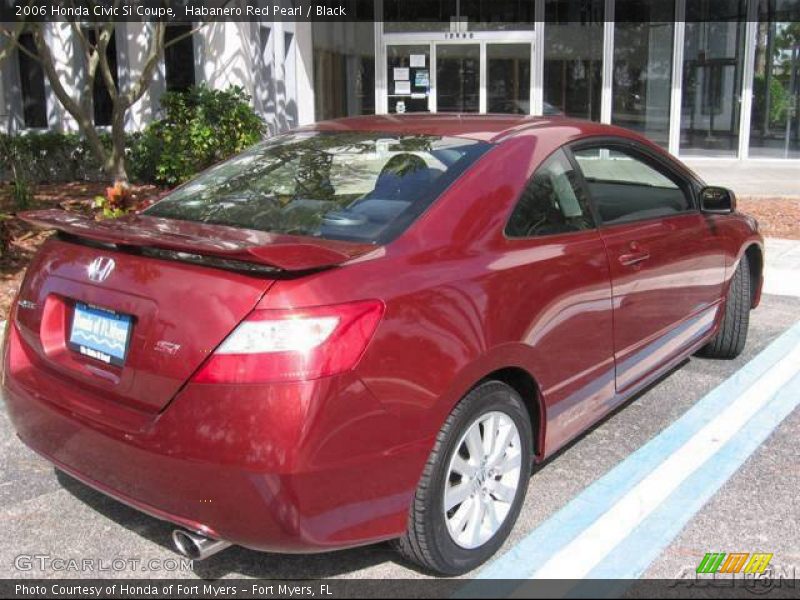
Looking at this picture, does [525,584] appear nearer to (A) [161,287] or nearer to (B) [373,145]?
(A) [161,287]

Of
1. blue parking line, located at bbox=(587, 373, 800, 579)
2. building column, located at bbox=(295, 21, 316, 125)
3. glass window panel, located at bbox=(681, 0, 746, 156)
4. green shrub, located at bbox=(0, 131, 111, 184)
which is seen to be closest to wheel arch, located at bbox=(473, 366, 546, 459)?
blue parking line, located at bbox=(587, 373, 800, 579)

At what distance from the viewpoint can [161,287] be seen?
8.51 ft

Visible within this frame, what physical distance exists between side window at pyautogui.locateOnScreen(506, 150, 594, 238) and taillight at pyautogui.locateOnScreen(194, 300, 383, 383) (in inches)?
37.5

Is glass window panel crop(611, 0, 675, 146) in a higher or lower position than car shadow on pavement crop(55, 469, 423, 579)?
higher

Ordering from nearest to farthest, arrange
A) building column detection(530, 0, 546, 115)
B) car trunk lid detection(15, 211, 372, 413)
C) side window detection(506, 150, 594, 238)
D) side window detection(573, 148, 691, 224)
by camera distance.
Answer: car trunk lid detection(15, 211, 372, 413), side window detection(506, 150, 594, 238), side window detection(573, 148, 691, 224), building column detection(530, 0, 546, 115)

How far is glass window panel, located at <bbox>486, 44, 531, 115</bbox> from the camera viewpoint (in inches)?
658

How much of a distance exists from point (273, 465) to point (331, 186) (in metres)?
1.36

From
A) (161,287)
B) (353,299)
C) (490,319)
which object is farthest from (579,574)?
(161,287)

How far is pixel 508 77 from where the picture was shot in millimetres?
16844

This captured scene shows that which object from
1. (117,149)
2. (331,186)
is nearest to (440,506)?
(331,186)

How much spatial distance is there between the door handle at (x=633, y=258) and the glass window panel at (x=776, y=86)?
14.5m

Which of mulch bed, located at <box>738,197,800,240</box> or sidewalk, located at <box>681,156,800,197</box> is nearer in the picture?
mulch bed, located at <box>738,197,800,240</box>

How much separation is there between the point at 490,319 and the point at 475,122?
1.31 meters

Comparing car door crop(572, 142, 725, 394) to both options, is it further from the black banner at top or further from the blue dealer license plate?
the black banner at top
